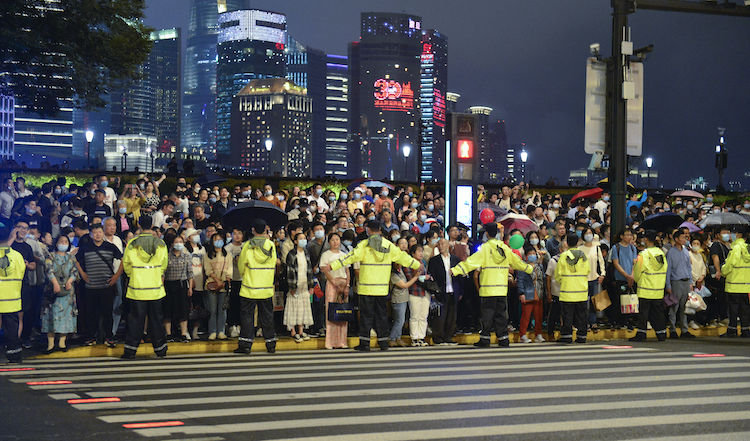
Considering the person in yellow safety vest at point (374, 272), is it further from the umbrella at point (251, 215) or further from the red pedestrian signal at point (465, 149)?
the red pedestrian signal at point (465, 149)

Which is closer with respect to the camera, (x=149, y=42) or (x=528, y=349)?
(x=528, y=349)

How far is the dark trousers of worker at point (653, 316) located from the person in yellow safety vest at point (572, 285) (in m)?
1.22

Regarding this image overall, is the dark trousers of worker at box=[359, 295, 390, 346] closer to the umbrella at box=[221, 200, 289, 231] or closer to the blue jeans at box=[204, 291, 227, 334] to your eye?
the blue jeans at box=[204, 291, 227, 334]

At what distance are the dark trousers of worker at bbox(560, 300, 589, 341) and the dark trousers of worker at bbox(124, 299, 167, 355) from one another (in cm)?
700

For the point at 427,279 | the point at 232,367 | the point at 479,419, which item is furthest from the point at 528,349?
the point at 479,419

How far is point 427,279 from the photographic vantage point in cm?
1504

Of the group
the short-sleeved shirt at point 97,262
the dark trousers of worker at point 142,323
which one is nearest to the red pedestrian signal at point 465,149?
the short-sleeved shirt at point 97,262

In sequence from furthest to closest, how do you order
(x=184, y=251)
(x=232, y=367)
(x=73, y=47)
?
(x=73, y=47) < (x=184, y=251) < (x=232, y=367)

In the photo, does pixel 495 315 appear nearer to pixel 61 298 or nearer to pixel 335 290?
pixel 335 290

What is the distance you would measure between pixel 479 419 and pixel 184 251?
7.46 meters

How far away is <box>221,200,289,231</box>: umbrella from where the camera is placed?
16297 mm

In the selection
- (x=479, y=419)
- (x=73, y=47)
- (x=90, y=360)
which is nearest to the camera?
(x=479, y=419)

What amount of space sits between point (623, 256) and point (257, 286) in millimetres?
7329

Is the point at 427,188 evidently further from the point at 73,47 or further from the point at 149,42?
the point at 73,47
